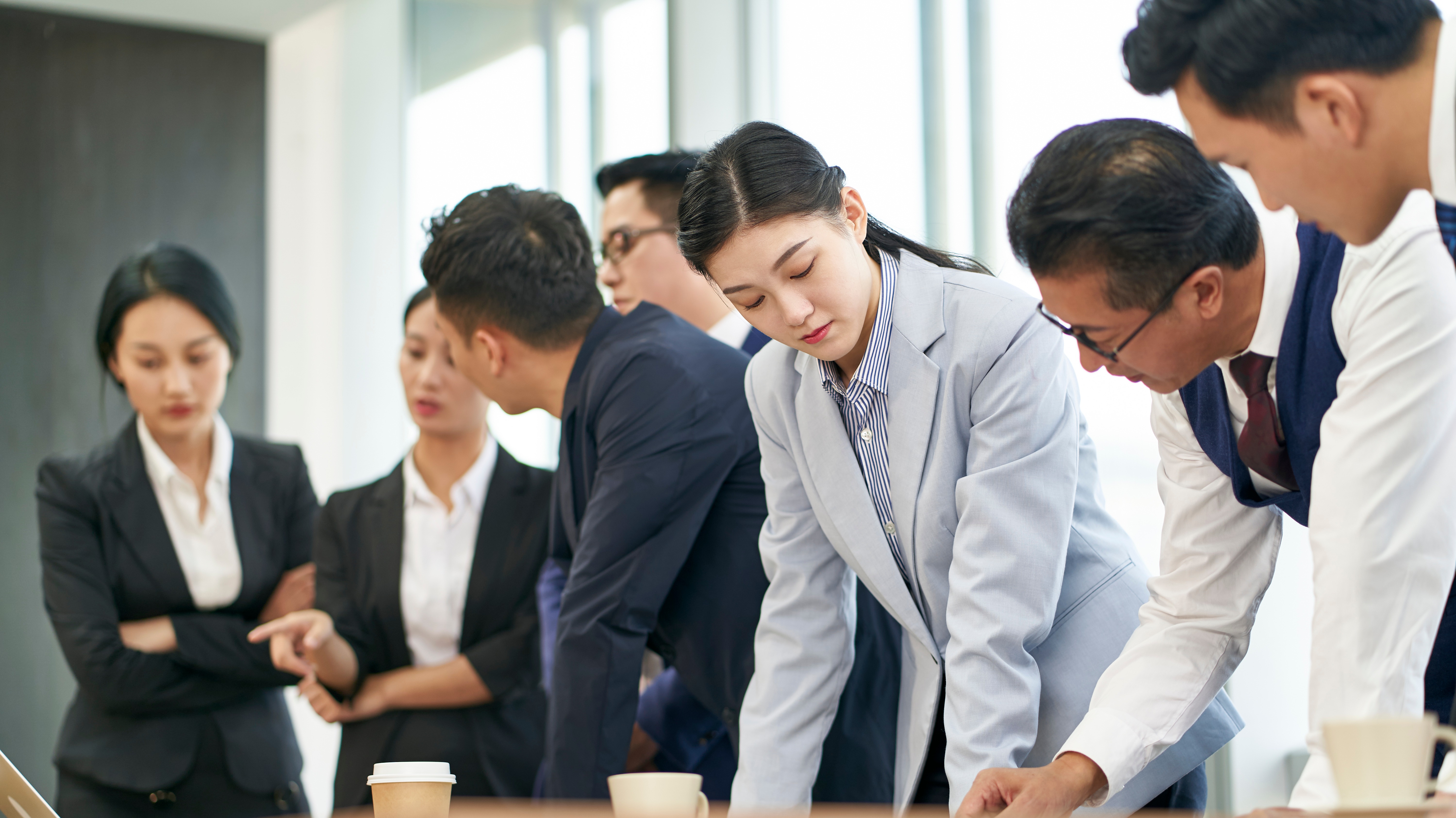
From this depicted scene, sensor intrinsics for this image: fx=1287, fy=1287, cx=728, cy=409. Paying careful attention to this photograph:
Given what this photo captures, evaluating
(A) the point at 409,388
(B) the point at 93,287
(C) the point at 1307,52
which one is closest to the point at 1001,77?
(A) the point at 409,388

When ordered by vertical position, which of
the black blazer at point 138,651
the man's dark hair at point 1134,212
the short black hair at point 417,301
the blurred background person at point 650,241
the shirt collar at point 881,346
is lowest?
the black blazer at point 138,651

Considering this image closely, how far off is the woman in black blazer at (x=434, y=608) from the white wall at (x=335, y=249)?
81.9 inches

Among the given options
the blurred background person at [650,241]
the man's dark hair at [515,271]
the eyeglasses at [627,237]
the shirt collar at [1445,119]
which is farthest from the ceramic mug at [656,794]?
the eyeglasses at [627,237]

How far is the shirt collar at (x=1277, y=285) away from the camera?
1.25 meters

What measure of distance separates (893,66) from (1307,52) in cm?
268

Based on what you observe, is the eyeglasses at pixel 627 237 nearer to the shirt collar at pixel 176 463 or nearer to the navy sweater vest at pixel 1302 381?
the shirt collar at pixel 176 463

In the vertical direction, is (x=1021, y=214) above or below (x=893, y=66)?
below

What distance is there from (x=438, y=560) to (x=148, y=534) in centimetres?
70

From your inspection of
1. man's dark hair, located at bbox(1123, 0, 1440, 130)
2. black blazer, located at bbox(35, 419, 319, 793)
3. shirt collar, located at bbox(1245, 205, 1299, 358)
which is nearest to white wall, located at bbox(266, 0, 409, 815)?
black blazer, located at bbox(35, 419, 319, 793)

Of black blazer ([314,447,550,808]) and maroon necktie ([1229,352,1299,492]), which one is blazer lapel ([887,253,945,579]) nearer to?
maroon necktie ([1229,352,1299,492])

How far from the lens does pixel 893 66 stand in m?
3.60

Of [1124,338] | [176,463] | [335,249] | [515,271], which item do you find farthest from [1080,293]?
[335,249]

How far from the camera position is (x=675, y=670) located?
2.17m

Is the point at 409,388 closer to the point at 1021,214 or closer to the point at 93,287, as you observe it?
the point at 1021,214
